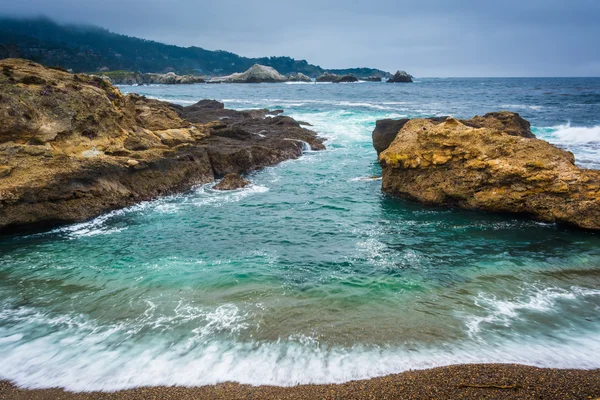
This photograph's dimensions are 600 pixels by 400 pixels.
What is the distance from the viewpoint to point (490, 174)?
40.1 ft

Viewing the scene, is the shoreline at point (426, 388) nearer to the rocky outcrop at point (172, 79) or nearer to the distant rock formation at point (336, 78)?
the rocky outcrop at point (172, 79)

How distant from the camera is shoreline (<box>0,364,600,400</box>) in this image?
498cm

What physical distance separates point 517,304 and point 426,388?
3393 millimetres

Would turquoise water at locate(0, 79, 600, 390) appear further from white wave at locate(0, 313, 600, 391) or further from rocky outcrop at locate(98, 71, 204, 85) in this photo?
rocky outcrop at locate(98, 71, 204, 85)

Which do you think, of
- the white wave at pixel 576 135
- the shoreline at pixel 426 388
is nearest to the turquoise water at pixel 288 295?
the shoreline at pixel 426 388

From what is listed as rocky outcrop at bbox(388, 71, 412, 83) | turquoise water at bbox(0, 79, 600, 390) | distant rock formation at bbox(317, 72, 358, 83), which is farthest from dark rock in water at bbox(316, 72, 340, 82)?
turquoise water at bbox(0, 79, 600, 390)

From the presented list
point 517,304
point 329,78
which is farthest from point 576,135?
point 329,78

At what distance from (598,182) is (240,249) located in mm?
10618

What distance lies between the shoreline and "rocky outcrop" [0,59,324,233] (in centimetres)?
776

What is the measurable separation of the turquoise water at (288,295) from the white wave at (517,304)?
0.04 metres

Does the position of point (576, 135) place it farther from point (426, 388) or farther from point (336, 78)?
point (336, 78)

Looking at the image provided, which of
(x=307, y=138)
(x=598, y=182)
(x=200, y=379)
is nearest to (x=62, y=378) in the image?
(x=200, y=379)

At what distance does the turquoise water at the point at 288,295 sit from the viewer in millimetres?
5852

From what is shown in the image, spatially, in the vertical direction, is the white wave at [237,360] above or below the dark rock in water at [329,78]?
below
